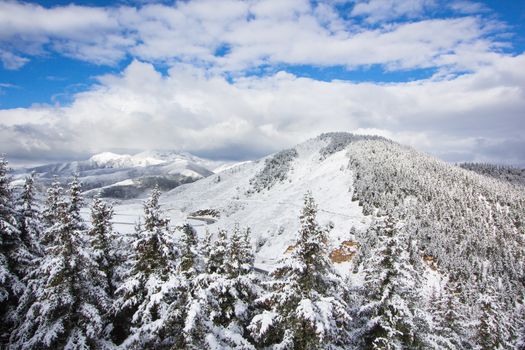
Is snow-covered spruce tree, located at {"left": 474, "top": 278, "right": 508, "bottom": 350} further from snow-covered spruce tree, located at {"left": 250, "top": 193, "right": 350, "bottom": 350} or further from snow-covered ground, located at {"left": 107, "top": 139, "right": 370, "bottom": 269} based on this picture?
snow-covered ground, located at {"left": 107, "top": 139, "right": 370, "bottom": 269}

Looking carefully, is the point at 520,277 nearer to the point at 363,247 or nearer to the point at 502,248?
the point at 502,248

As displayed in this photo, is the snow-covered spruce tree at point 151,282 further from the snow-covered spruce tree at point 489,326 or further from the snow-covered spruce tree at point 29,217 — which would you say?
the snow-covered spruce tree at point 489,326

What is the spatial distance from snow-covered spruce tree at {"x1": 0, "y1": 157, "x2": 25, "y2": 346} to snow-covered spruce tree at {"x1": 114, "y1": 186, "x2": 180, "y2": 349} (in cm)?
617

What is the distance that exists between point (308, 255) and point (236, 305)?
6.55 metres

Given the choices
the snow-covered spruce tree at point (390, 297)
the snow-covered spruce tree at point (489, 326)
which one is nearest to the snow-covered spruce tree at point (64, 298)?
the snow-covered spruce tree at point (390, 297)

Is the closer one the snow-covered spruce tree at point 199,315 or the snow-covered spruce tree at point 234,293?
the snow-covered spruce tree at point 199,315

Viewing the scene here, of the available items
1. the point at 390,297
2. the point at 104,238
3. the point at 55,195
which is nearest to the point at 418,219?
the point at 390,297

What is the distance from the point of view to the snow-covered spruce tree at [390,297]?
18.9 m

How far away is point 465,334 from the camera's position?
36.7 metres

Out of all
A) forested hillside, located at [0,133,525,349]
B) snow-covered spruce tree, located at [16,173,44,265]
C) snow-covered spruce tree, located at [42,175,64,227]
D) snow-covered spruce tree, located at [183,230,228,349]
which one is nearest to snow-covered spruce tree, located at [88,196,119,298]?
forested hillside, located at [0,133,525,349]

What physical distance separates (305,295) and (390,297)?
18.6ft

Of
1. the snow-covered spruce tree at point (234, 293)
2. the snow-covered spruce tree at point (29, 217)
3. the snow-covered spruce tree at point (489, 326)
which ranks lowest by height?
the snow-covered spruce tree at point (489, 326)

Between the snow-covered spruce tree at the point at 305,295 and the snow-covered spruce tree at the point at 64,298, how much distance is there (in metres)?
8.36

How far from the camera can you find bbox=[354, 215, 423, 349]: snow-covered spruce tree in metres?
18.9
